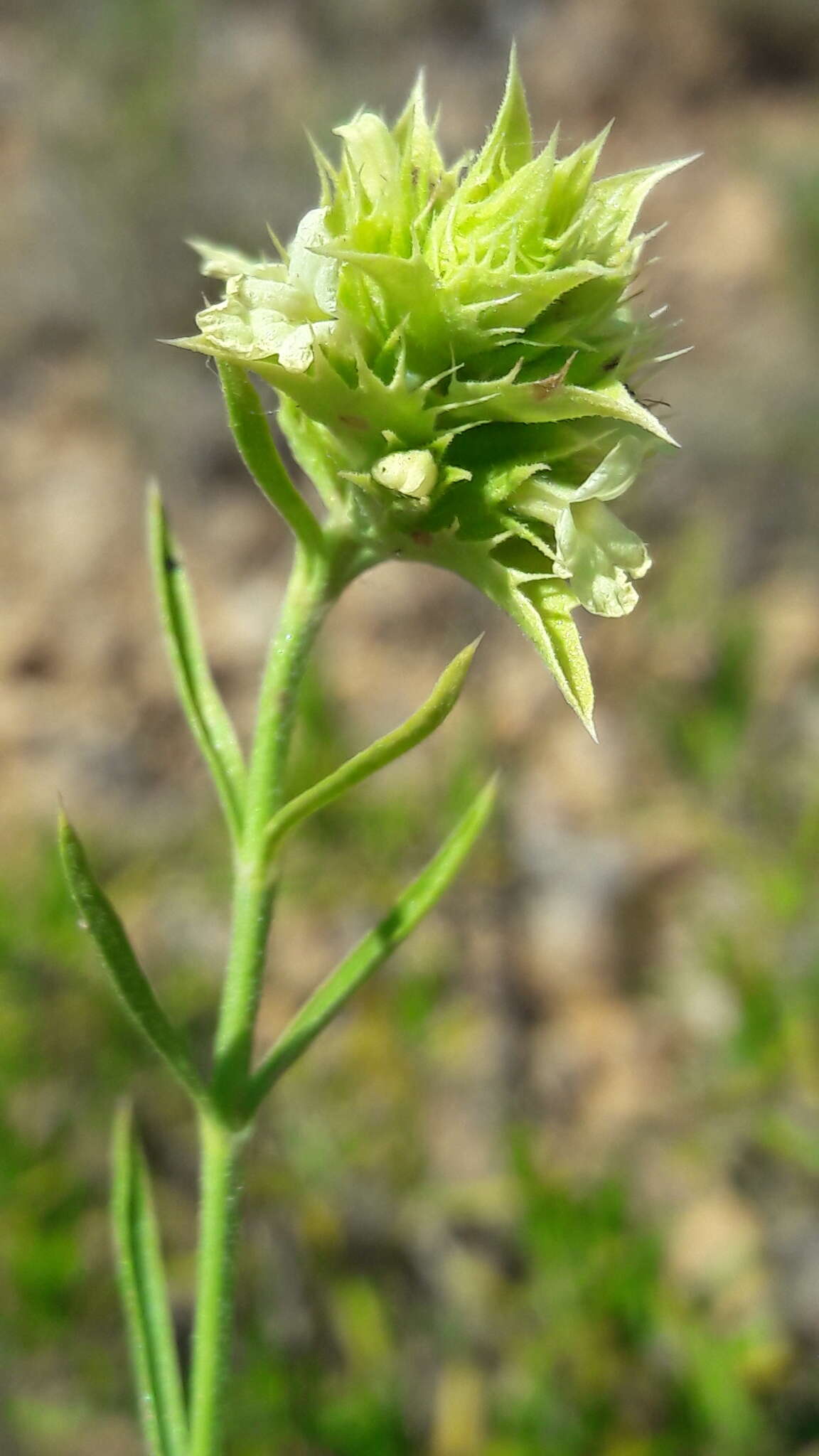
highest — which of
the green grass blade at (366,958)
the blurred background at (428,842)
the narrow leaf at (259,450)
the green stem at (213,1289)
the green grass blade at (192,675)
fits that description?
the narrow leaf at (259,450)

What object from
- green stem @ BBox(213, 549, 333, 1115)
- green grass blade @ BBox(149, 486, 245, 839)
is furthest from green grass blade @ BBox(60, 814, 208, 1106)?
green grass blade @ BBox(149, 486, 245, 839)

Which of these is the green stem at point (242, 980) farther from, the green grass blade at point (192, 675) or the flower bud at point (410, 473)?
the flower bud at point (410, 473)

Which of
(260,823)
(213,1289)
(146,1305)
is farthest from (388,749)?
(146,1305)

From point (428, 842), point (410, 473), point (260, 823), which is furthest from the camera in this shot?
point (428, 842)

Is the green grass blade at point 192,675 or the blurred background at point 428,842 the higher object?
the green grass blade at point 192,675

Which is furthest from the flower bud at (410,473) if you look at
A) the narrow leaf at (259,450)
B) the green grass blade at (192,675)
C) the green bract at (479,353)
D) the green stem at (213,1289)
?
the green stem at (213,1289)

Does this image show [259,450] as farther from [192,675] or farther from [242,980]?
[242,980]

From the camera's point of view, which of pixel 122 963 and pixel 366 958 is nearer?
pixel 122 963

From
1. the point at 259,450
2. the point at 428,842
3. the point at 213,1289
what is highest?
the point at 259,450
